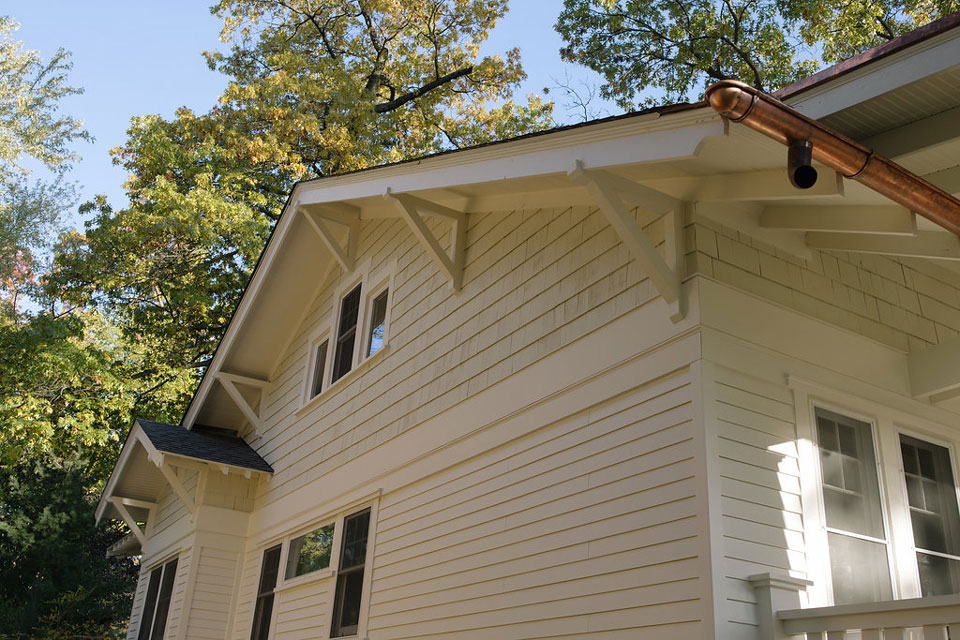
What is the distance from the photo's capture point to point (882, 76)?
4.70 metres

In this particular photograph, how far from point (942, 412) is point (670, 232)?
7.97 feet

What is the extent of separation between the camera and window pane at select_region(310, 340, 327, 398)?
34.9 ft

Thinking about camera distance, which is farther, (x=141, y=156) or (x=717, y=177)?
(x=141, y=156)

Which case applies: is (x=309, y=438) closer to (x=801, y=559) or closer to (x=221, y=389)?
(x=221, y=389)

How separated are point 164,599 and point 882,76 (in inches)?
440

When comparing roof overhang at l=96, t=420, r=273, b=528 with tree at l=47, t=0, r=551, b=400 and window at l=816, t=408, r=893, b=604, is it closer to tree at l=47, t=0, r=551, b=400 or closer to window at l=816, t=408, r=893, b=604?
tree at l=47, t=0, r=551, b=400

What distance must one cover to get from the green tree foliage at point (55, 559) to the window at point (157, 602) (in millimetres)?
12319

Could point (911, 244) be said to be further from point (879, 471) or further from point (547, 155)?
point (547, 155)

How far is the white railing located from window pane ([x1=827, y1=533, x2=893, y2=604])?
0.49m

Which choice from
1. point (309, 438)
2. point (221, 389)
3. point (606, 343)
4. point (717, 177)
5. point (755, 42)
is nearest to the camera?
point (717, 177)

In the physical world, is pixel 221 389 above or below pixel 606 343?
above

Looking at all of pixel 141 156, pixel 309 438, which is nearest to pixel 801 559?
pixel 309 438

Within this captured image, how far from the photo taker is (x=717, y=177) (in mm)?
5285

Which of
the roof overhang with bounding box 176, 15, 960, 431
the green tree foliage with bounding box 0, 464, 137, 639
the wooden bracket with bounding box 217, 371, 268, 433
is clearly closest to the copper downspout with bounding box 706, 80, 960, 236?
the roof overhang with bounding box 176, 15, 960, 431
